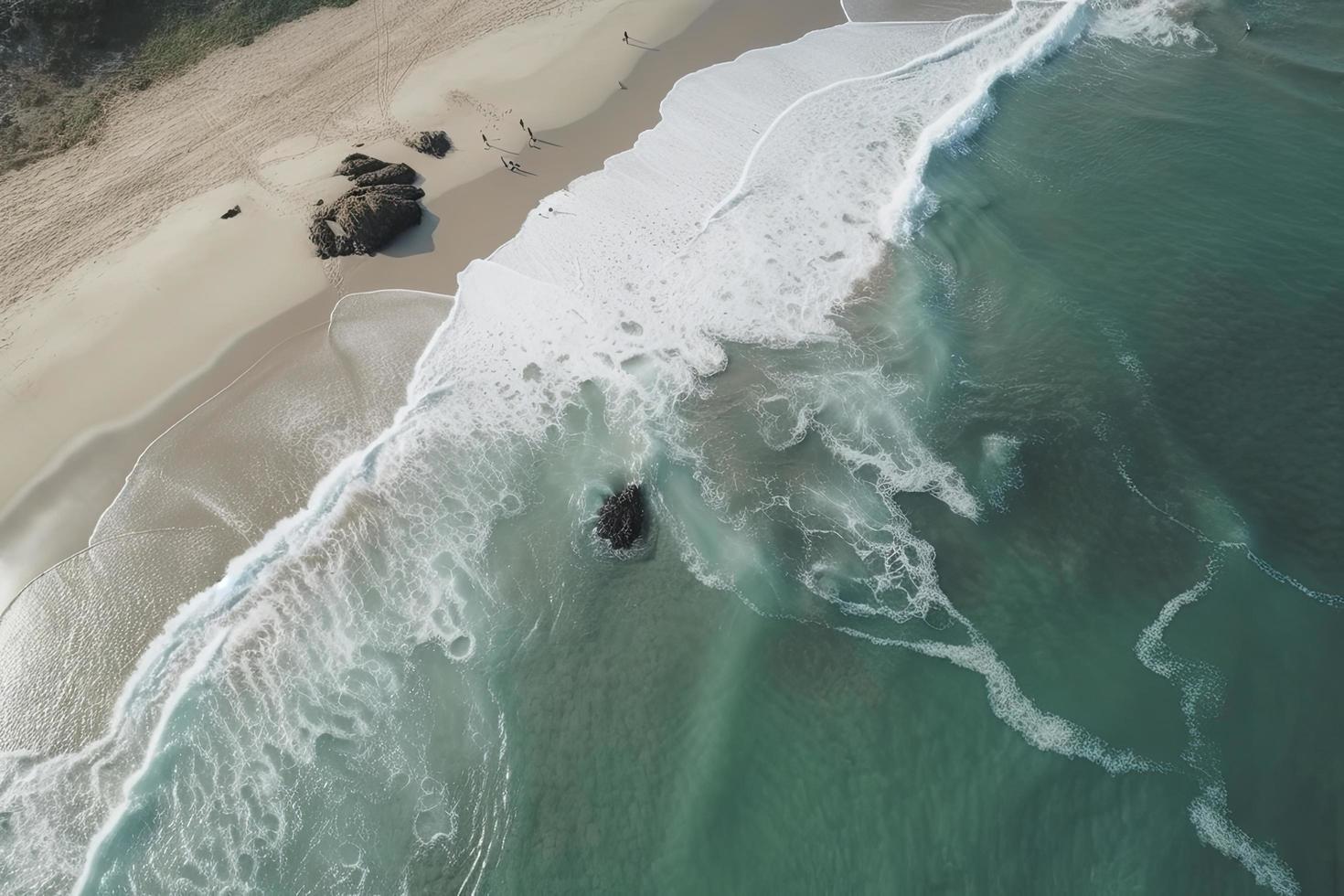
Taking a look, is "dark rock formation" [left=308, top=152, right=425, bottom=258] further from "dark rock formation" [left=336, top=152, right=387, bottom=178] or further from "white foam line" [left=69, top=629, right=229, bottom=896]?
"white foam line" [left=69, top=629, right=229, bottom=896]

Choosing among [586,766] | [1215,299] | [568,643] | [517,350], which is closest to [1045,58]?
[1215,299]

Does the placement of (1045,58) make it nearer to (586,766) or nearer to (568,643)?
(568,643)

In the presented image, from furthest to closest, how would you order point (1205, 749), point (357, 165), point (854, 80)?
point (854, 80) → point (357, 165) → point (1205, 749)

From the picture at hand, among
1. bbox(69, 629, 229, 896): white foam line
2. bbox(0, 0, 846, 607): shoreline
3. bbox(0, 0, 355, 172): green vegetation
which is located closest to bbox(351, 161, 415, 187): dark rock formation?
bbox(0, 0, 846, 607): shoreline

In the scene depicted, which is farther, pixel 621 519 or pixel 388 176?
pixel 388 176

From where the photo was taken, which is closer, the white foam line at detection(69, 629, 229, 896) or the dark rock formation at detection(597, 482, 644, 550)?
the white foam line at detection(69, 629, 229, 896)

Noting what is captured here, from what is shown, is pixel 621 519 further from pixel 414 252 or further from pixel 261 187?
pixel 261 187

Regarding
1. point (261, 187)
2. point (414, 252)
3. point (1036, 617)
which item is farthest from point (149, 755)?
point (1036, 617)
